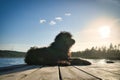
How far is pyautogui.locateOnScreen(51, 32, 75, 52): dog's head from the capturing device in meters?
10.4

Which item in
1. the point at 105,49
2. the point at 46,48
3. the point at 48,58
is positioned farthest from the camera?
the point at 105,49

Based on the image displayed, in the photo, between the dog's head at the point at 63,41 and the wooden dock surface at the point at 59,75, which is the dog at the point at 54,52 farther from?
the wooden dock surface at the point at 59,75

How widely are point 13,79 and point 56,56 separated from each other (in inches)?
278

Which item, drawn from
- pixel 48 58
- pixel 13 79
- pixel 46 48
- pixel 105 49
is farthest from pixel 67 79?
pixel 105 49

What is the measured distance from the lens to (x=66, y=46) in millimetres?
10453

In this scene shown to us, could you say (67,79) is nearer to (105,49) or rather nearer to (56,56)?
(56,56)

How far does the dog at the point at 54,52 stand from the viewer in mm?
9352

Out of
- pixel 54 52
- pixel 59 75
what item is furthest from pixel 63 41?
pixel 59 75

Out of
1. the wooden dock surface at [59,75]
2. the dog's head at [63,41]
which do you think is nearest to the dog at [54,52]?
the dog's head at [63,41]

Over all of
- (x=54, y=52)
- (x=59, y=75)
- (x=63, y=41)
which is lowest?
(x=59, y=75)

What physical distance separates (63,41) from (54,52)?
1227 millimetres

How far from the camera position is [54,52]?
387 inches

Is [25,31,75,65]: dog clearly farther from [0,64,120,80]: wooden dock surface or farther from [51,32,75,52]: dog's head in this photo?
[0,64,120,80]: wooden dock surface

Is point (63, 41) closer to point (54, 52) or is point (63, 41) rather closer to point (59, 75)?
point (54, 52)
